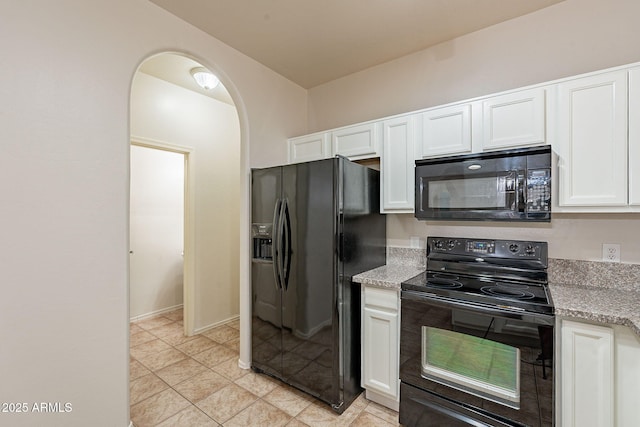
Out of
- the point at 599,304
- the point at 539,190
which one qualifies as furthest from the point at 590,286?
the point at 539,190

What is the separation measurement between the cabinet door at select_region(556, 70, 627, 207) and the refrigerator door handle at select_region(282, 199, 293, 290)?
175 centimetres

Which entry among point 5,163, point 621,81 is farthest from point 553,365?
point 5,163

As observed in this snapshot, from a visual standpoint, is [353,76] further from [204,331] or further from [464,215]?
[204,331]

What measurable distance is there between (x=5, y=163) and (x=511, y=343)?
8.75 feet

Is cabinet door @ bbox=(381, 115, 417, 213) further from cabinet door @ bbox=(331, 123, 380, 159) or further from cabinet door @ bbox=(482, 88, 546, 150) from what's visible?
cabinet door @ bbox=(482, 88, 546, 150)

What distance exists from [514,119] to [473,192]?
0.51m

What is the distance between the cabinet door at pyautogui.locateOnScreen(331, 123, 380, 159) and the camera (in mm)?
2385

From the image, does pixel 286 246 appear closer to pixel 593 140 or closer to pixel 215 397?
pixel 215 397

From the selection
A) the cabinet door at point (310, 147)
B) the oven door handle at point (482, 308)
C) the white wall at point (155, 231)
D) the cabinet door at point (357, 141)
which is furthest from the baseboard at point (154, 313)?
the oven door handle at point (482, 308)

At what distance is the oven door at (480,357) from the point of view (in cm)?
145

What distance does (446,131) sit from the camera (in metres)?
2.07

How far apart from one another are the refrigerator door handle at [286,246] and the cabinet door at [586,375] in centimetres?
166

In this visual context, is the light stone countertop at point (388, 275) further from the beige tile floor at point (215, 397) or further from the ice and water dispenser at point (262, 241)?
the beige tile floor at point (215, 397)

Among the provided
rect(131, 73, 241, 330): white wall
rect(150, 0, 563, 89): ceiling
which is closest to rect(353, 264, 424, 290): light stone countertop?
rect(150, 0, 563, 89): ceiling
